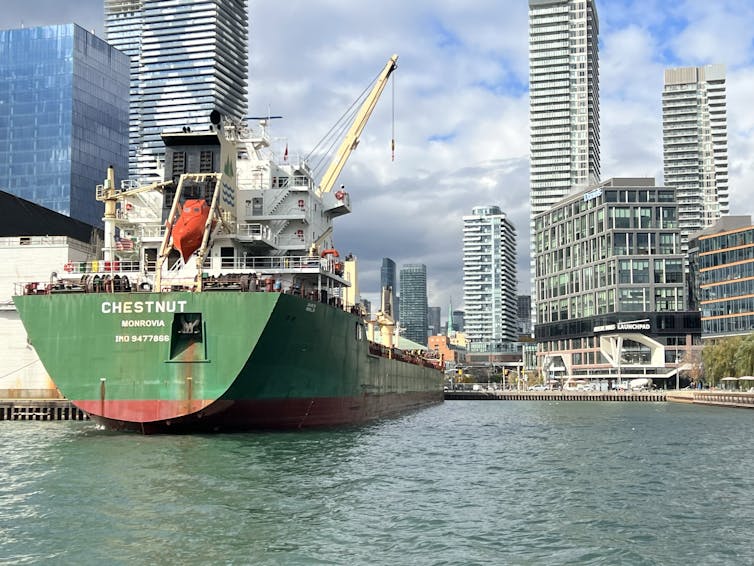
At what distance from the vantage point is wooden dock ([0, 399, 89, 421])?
45.4m

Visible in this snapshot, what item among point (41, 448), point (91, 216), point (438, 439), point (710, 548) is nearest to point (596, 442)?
point (438, 439)

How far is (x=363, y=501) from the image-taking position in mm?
20656

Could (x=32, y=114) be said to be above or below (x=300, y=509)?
above

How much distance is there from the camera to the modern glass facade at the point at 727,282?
10075 cm

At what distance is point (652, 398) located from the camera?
102 meters

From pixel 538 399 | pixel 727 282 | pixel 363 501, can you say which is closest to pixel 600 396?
pixel 538 399

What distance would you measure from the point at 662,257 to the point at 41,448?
4490 inches

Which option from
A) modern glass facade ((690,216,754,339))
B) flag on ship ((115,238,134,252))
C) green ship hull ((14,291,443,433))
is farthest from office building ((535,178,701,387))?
green ship hull ((14,291,443,433))

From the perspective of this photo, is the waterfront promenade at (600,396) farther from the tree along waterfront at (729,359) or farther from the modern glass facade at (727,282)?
the modern glass facade at (727,282)

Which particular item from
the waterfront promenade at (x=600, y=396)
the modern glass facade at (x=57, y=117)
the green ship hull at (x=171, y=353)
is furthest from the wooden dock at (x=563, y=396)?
the modern glass facade at (x=57, y=117)

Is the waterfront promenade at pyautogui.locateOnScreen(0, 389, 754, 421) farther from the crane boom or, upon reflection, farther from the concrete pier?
the crane boom

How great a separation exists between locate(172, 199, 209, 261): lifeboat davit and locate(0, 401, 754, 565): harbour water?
8.49 m

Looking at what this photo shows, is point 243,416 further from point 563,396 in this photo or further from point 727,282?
point 727,282

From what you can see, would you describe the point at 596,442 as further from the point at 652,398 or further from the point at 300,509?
the point at 652,398
